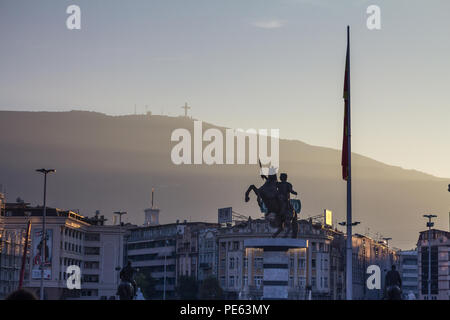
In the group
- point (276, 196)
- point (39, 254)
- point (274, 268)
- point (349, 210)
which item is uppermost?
point (39, 254)

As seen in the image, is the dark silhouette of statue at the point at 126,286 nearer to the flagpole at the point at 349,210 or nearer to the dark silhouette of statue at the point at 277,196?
the dark silhouette of statue at the point at 277,196

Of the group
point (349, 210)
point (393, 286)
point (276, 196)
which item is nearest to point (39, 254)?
point (276, 196)

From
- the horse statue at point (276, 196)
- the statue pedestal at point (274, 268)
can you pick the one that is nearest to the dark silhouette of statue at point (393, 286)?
the statue pedestal at point (274, 268)

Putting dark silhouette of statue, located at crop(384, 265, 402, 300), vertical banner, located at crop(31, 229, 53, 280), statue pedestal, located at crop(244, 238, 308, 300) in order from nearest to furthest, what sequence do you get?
dark silhouette of statue, located at crop(384, 265, 402, 300)
statue pedestal, located at crop(244, 238, 308, 300)
vertical banner, located at crop(31, 229, 53, 280)

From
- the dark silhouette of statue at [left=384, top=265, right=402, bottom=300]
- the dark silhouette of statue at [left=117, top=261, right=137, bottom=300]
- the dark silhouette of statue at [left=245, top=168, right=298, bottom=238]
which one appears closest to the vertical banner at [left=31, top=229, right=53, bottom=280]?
the dark silhouette of statue at [left=245, top=168, right=298, bottom=238]

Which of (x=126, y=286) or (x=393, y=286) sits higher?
(x=393, y=286)

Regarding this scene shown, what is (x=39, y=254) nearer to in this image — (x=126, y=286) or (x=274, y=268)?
(x=274, y=268)

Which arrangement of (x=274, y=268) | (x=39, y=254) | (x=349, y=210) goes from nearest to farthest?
(x=349, y=210) < (x=274, y=268) < (x=39, y=254)

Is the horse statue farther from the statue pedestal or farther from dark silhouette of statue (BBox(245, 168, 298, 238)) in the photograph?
the statue pedestal

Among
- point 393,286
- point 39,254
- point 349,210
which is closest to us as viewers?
point 393,286
